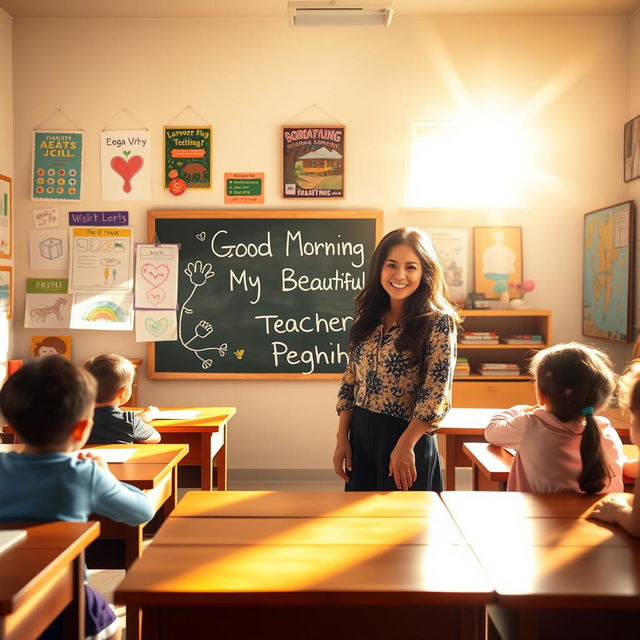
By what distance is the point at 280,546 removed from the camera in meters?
1.18

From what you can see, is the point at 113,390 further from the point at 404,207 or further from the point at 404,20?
the point at 404,20

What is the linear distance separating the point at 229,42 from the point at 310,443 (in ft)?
8.60

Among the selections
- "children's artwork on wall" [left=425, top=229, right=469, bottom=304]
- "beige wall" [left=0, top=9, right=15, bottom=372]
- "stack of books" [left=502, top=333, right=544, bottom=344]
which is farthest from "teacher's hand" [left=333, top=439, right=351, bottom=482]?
"beige wall" [left=0, top=9, right=15, bottom=372]

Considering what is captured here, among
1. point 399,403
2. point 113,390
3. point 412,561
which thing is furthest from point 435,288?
point 113,390

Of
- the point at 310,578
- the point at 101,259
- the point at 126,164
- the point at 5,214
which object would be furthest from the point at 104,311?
the point at 310,578

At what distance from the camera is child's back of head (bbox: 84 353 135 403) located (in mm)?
2270

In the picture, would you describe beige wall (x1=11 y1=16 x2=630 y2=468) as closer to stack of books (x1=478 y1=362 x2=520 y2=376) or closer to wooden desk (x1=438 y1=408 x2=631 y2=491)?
stack of books (x1=478 y1=362 x2=520 y2=376)

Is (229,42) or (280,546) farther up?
(229,42)

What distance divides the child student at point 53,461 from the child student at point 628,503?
1.03 m

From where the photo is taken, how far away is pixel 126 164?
156 inches

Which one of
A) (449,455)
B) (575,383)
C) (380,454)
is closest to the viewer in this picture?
(575,383)

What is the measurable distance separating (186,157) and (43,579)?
3.32 m

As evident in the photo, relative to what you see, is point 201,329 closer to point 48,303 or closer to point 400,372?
point 48,303

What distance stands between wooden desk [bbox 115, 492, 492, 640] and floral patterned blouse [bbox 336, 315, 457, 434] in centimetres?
52
